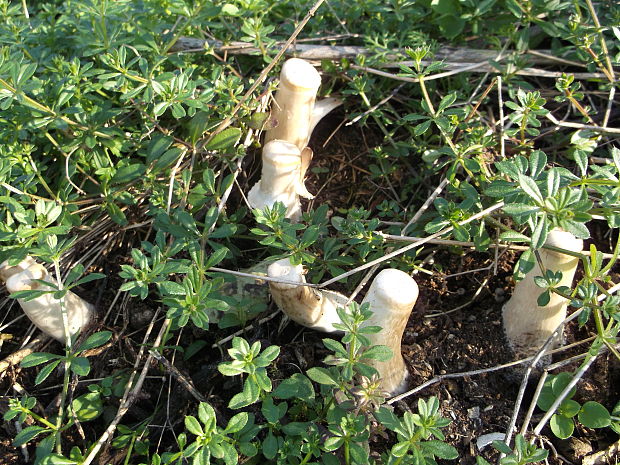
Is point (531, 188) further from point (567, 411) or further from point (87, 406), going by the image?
point (87, 406)

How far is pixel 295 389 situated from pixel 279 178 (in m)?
0.84

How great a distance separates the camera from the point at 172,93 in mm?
2244

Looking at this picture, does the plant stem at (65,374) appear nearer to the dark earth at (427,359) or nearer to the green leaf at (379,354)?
the dark earth at (427,359)

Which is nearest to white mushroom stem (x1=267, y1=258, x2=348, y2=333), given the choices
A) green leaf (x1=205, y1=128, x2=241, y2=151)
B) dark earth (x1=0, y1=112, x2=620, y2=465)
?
dark earth (x1=0, y1=112, x2=620, y2=465)

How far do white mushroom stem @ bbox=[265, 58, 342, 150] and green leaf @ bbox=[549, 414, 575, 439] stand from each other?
1409mm

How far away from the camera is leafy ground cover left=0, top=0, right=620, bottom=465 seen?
1.85 meters

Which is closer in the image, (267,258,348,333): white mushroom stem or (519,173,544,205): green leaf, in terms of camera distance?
(519,173,544,205): green leaf

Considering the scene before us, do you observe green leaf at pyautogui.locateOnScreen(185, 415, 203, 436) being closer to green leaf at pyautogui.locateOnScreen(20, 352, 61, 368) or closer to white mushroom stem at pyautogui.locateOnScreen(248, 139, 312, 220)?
green leaf at pyautogui.locateOnScreen(20, 352, 61, 368)

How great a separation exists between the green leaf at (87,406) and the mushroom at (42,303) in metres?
0.23

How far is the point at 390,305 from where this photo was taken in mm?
1857

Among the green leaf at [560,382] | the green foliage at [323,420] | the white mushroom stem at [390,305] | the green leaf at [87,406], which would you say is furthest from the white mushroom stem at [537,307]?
the green leaf at [87,406]

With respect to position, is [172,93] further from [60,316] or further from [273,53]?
[60,316]

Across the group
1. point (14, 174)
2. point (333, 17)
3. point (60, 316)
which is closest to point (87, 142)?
point (14, 174)

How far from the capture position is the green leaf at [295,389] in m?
1.84
